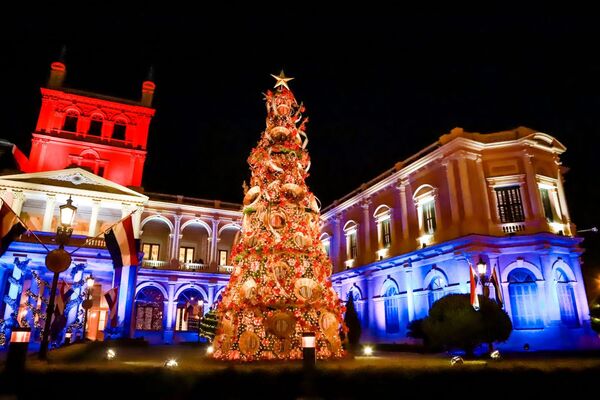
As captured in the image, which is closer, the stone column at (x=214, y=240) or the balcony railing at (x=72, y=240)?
the balcony railing at (x=72, y=240)

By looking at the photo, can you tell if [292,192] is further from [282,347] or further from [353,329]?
[353,329]

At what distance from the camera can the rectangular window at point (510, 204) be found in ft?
70.9

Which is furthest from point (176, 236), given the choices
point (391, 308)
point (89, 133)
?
point (391, 308)

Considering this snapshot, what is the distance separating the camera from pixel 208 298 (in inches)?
1368

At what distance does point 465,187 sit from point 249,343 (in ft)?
50.7

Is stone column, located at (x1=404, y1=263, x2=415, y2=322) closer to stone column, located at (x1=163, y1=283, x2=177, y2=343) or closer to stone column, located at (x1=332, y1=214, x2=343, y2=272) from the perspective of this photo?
stone column, located at (x1=332, y1=214, x2=343, y2=272)

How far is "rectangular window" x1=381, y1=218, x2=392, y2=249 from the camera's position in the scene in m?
27.5

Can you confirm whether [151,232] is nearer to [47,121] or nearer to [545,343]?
[47,121]

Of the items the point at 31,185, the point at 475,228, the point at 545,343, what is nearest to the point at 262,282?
the point at 475,228

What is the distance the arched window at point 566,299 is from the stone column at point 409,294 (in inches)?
288

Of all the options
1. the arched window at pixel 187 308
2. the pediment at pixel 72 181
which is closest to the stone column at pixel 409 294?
the arched window at pixel 187 308

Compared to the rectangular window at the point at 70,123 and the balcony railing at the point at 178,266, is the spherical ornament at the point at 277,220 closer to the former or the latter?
the balcony railing at the point at 178,266

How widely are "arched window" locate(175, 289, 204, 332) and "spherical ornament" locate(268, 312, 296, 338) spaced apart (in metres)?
25.1

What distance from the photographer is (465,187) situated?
71.2 feet
